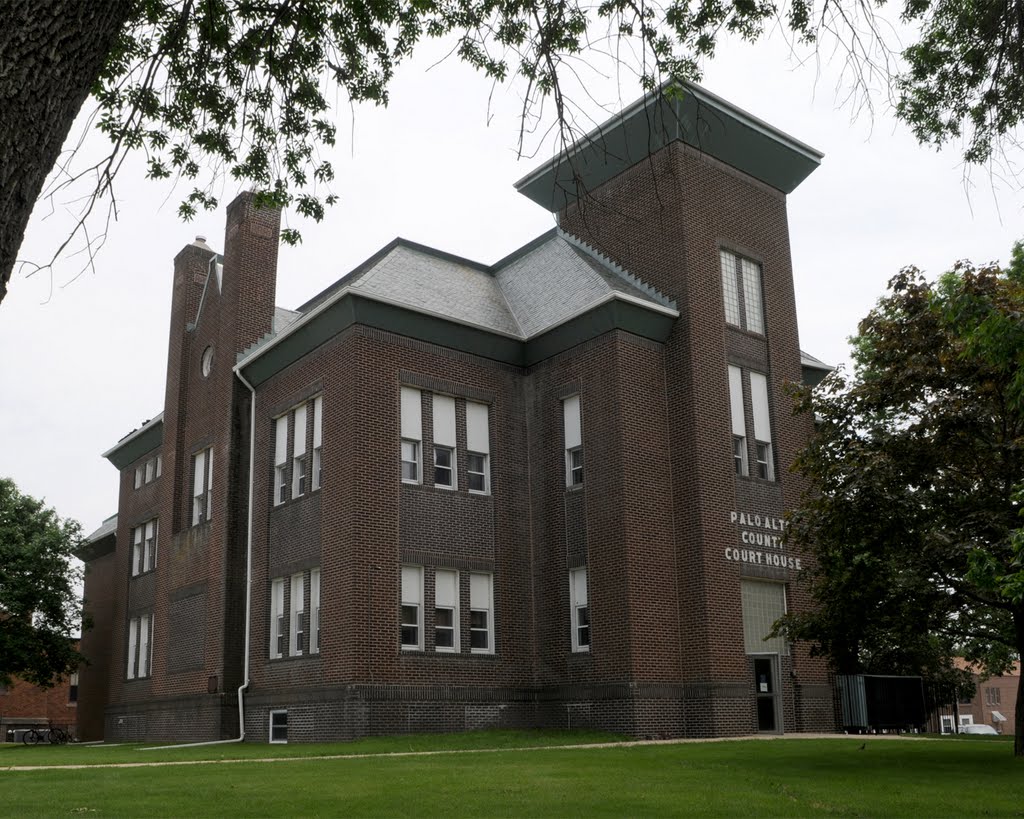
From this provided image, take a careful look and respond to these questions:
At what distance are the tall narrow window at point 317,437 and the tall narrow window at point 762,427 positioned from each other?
36.8 ft

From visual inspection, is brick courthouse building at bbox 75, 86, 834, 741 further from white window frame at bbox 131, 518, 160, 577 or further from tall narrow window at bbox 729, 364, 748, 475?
white window frame at bbox 131, 518, 160, 577

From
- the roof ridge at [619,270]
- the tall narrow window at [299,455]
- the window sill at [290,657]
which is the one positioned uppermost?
the roof ridge at [619,270]

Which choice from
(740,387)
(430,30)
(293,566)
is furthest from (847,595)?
(293,566)

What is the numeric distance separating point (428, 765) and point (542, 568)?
451 inches

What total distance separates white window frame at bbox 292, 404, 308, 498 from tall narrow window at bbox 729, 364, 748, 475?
434 inches

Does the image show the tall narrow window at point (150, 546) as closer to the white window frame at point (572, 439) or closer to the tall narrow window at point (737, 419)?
the white window frame at point (572, 439)

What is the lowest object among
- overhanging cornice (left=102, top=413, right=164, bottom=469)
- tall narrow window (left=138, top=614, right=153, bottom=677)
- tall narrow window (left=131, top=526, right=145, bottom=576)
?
tall narrow window (left=138, top=614, right=153, bottom=677)

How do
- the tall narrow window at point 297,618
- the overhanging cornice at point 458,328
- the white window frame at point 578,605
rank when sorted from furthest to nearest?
the tall narrow window at point 297,618 < the overhanging cornice at point 458,328 < the white window frame at point 578,605

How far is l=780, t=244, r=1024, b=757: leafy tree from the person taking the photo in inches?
614

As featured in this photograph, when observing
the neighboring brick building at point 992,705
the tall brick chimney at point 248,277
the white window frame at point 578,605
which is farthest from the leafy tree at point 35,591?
the neighboring brick building at point 992,705

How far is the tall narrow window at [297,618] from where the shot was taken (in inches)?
1040

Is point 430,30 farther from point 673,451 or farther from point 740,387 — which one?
point 740,387

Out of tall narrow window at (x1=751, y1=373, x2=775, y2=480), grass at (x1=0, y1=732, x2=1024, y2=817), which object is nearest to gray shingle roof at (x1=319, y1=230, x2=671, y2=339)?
tall narrow window at (x1=751, y1=373, x2=775, y2=480)

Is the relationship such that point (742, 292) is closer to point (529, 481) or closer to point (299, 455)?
point (529, 481)
